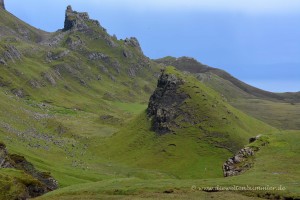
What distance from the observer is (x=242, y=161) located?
303 ft

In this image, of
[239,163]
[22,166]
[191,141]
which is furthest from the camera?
[191,141]

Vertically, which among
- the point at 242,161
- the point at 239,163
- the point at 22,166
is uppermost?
the point at 242,161

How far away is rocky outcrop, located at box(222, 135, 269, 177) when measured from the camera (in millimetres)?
88125

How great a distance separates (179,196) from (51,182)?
46643 millimetres

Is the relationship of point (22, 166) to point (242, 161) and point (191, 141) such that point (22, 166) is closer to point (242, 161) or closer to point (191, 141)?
point (242, 161)

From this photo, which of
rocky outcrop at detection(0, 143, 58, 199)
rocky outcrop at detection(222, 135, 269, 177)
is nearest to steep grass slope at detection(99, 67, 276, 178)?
rocky outcrop at detection(222, 135, 269, 177)

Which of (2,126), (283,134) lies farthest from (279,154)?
(2,126)

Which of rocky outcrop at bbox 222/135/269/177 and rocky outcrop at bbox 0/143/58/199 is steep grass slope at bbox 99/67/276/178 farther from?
rocky outcrop at bbox 0/143/58/199

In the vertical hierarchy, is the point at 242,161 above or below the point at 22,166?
above

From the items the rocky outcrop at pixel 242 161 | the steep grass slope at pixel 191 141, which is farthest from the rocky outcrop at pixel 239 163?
the steep grass slope at pixel 191 141

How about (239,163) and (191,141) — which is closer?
(239,163)

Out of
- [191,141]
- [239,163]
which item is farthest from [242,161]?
[191,141]

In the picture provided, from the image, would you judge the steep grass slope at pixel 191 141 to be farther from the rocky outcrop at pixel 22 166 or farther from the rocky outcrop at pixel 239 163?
the rocky outcrop at pixel 22 166

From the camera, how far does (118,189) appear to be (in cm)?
6012
